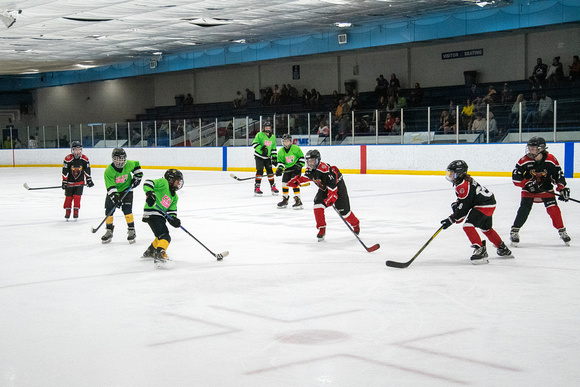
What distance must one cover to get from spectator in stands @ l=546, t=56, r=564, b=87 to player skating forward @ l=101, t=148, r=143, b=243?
1348cm

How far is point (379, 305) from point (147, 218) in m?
2.30

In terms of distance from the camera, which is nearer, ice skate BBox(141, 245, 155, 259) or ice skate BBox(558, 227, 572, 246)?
ice skate BBox(141, 245, 155, 259)

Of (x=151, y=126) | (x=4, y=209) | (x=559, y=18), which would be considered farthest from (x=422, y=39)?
(x=4, y=209)

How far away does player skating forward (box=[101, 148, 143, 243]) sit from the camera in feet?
23.0

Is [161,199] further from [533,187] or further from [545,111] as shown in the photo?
[545,111]

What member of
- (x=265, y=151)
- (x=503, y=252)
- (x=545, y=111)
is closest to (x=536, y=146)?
(x=503, y=252)

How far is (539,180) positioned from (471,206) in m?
1.20

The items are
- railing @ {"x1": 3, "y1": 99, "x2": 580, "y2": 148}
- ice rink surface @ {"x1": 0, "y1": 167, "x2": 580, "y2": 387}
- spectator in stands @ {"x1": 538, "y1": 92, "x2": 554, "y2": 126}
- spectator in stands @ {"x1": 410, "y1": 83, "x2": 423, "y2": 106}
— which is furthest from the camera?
spectator in stands @ {"x1": 410, "y1": 83, "x2": 423, "y2": 106}

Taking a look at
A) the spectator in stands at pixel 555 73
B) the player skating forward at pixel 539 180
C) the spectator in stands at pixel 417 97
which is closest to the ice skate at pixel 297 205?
the player skating forward at pixel 539 180

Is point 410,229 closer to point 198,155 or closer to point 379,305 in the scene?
point 379,305

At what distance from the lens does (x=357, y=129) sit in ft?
57.7

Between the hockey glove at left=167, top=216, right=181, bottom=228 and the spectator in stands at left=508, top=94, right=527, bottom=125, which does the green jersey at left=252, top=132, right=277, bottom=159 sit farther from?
the hockey glove at left=167, top=216, right=181, bottom=228

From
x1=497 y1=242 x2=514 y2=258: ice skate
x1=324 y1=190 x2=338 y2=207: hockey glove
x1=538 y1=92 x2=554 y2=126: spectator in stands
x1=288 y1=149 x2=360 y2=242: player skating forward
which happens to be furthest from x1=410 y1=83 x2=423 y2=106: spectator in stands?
x1=497 y1=242 x2=514 y2=258: ice skate

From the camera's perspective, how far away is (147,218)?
5660 millimetres
